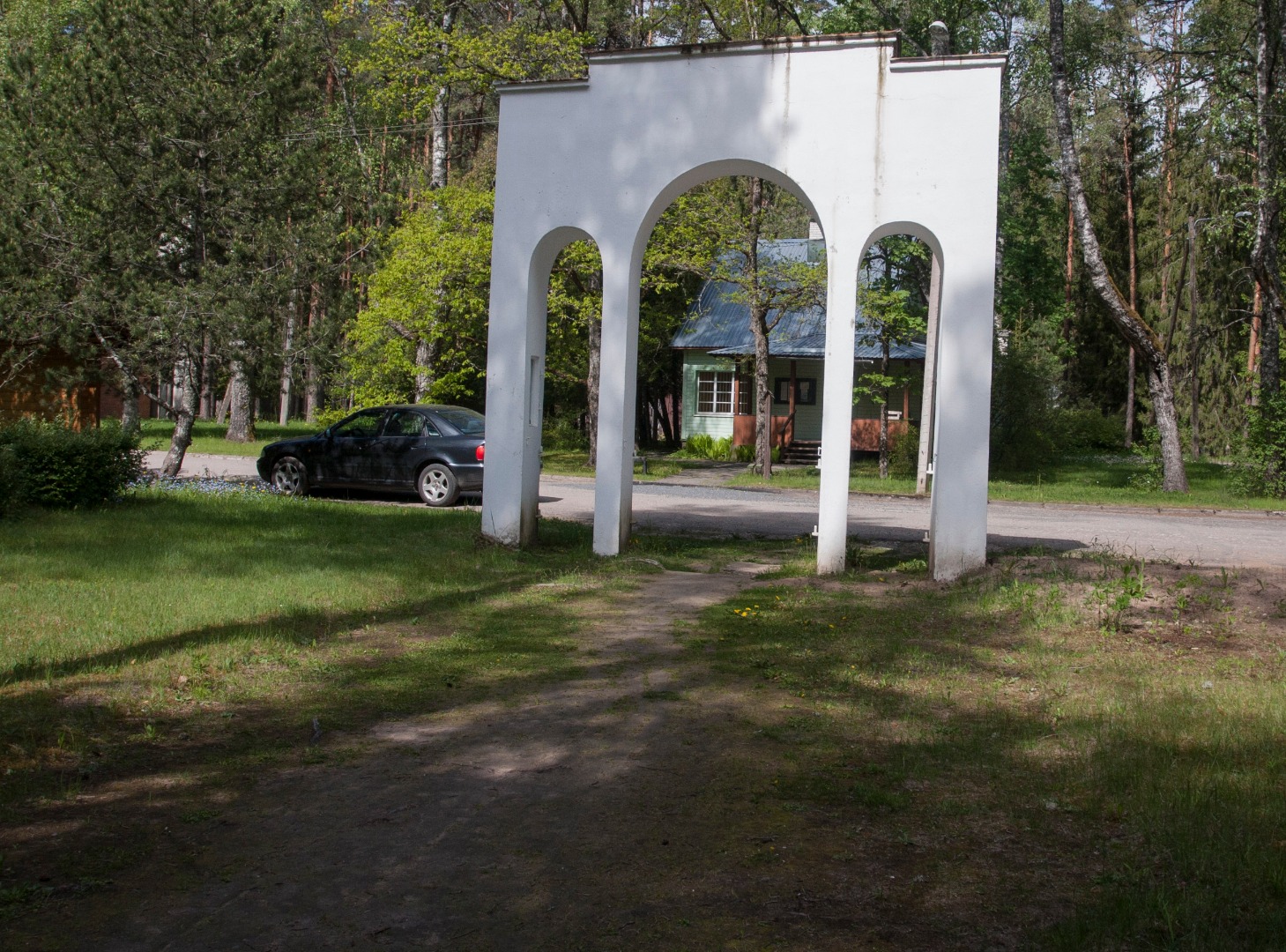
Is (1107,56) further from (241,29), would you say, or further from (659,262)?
(241,29)

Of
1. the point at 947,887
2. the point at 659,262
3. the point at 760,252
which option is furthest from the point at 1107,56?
the point at 947,887

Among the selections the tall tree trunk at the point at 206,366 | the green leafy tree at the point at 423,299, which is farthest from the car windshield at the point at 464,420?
the green leafy tree at the point at 423,299

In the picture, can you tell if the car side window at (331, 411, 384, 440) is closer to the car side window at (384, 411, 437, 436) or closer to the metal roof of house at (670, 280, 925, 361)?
the car side window at (384, 411, 437, 436)

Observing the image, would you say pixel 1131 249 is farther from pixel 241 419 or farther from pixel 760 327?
pixel 241 419

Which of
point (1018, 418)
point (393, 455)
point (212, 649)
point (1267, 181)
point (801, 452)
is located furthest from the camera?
point (801, 452)

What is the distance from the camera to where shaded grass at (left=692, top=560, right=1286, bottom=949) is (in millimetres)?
3674

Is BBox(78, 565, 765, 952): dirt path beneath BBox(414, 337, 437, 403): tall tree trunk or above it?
beneath

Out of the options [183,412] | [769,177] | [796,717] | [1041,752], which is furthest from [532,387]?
[183,412]

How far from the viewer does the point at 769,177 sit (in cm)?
1120

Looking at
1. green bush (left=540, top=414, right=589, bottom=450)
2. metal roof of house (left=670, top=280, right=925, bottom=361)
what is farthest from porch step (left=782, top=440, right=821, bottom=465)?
green bush (left=540, top=414, right=589, bottom=450)

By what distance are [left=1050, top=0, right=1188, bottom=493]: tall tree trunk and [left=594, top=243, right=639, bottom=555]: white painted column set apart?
12.8 meters

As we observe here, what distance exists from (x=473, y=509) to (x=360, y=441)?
3.09 metres

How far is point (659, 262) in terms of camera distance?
24.9 meters

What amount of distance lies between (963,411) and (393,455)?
10.1 meters
